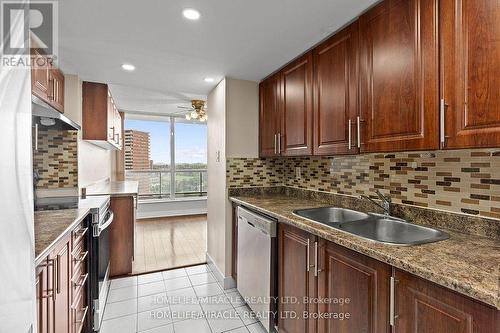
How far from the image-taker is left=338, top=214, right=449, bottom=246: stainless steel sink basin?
1404 millimetres

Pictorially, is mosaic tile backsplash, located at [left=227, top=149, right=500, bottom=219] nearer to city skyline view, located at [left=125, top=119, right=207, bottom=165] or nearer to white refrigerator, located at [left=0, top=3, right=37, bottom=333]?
white refrigerator, located at [left=0, top=3, right=37, bottom=333]

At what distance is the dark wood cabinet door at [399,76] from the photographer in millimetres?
1195

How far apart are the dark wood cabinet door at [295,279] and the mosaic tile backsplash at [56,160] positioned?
7.21 ft

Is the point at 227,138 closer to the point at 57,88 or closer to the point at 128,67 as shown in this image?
the point at 128,67

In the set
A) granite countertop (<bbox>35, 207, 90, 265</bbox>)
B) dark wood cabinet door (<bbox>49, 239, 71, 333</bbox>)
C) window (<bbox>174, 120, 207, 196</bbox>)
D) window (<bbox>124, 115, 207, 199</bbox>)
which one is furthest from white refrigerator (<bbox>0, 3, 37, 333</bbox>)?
window (<bbox>174, 120, 207, 196</bbox>)

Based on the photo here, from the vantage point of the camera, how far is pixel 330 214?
6.82 ft

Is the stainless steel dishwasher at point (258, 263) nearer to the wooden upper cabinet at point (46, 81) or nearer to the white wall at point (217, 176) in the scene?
the white wall at point (217, 176)

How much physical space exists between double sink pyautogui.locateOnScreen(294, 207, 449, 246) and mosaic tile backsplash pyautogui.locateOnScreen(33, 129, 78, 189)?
7.49 ft

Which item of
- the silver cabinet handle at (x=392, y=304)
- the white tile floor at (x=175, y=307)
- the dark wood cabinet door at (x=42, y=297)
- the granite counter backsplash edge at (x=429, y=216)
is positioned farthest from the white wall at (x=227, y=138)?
the silver cabinet handle at (x=392, y=304)

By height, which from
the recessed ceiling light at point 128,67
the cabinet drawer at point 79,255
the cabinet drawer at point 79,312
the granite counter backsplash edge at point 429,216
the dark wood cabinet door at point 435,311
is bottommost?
the cabinet drawer at point 79,312

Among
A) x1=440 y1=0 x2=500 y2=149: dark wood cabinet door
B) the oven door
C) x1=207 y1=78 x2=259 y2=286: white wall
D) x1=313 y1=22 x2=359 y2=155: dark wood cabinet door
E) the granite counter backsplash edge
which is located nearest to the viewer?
x1=440 y1=0 x2=500 y2=149: dark wood cabinet door

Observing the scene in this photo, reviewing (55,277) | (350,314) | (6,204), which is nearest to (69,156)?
(55,277)

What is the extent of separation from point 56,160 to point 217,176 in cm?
163

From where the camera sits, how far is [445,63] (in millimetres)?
1137
